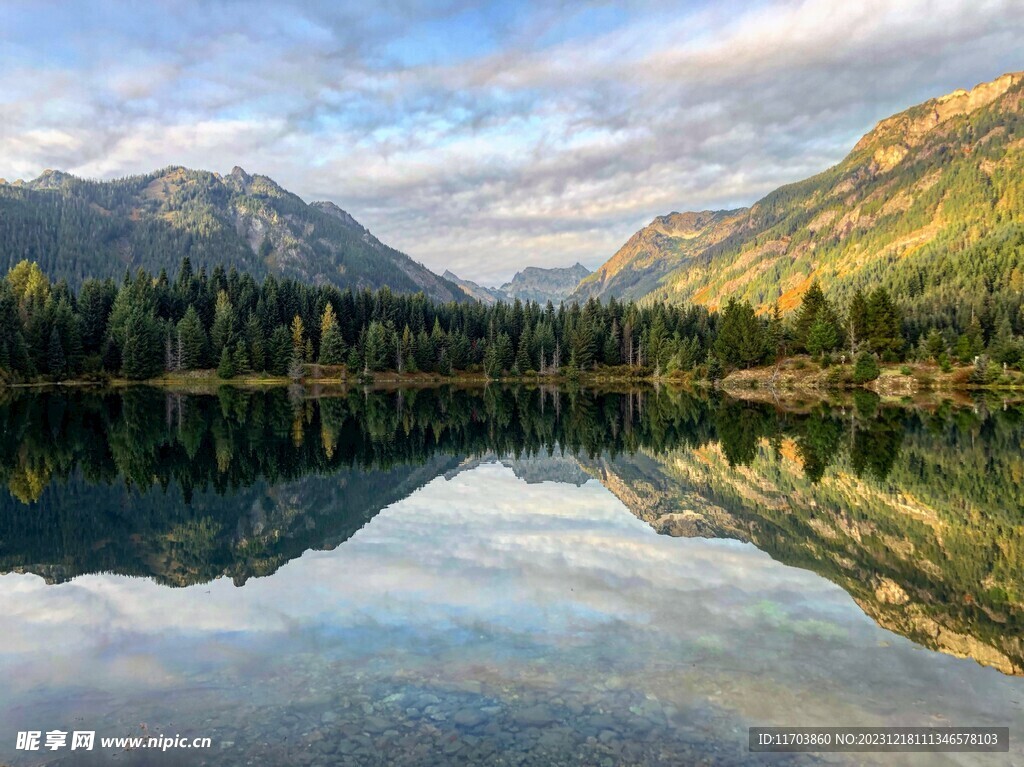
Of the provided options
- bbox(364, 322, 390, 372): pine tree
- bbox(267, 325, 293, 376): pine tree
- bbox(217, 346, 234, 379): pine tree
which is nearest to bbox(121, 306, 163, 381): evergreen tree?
bbox(217, 346, 234, 379): pine tree

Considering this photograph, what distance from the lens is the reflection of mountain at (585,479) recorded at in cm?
1844

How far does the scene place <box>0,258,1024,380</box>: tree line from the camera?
111500 millimetres

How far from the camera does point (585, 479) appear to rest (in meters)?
34.7

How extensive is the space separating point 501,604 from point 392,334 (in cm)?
13706

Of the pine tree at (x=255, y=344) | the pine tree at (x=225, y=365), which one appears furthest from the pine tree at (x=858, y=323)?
the pine tree at (x=225, y=365)

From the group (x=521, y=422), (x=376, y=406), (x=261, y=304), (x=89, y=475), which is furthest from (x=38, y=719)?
(x=261, y=304)

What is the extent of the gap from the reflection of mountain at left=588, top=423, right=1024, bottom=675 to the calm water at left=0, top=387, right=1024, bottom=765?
0.13 m

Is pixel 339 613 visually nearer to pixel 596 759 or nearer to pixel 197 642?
pixel 197 642

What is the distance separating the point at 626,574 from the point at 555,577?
7.02 ft

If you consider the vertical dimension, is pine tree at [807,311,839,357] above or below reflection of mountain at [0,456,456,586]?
above

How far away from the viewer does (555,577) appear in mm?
17859

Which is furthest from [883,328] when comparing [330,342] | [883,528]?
[330,342]

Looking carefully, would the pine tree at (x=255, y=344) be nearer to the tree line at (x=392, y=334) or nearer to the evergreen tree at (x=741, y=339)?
the tree line at (x=392, y=334)

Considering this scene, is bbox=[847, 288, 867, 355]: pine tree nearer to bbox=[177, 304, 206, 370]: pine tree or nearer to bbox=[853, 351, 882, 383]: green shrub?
bbox=[853, 351, 882, 383]: green shrub
